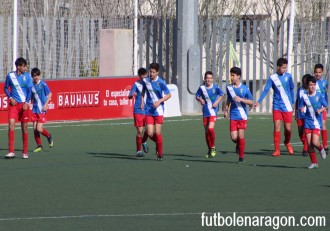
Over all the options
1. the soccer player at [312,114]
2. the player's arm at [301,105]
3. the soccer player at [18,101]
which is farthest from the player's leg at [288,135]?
the soccer player at [18,101]

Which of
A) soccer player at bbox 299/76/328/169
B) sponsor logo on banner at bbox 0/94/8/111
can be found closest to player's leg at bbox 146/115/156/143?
soccer player at bbox 299/76/328/169

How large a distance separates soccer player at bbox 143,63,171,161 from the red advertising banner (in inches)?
355

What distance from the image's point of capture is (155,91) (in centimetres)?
2112

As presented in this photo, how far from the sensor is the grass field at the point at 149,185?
13.8 meters

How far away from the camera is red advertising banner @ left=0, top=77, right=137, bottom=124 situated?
30594 millimetres

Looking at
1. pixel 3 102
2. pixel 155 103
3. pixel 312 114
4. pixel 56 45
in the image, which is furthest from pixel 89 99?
pixel 312 114

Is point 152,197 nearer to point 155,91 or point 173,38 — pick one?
point 155,91

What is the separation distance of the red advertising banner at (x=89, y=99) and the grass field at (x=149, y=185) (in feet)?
14.8

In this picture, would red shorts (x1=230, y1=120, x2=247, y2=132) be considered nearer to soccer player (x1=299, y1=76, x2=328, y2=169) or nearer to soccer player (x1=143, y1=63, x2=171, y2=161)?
soccer player (x1=143, y1=63, x2=171, y2=161)

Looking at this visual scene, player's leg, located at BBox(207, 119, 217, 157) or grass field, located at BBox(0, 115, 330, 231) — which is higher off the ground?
player's leg, located at BBox(207, 119, 217, 157)

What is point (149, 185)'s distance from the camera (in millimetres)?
17156

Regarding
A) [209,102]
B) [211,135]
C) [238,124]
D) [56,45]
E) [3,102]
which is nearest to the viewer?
[238,124]

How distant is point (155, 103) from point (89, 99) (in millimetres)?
10779

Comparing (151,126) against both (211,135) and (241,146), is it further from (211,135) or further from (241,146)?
(241,146)
